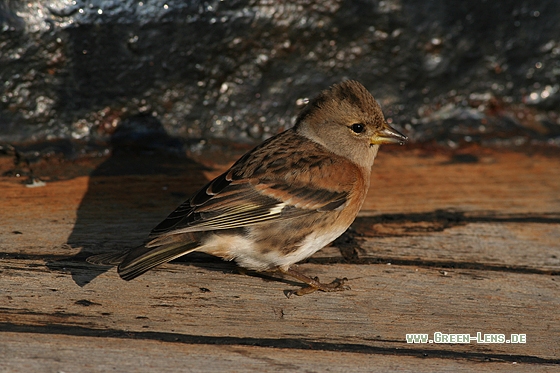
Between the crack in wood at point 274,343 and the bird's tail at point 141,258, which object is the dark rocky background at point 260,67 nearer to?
the bird's tail at point 141,258

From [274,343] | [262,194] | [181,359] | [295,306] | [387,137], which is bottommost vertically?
[181,359]

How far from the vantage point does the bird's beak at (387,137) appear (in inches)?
178

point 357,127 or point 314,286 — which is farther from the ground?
point 357,127

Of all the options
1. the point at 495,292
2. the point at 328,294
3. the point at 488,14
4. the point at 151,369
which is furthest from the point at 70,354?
the point at 488,14

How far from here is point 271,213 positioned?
12.8ft

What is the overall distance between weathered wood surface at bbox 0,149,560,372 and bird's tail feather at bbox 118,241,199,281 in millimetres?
175

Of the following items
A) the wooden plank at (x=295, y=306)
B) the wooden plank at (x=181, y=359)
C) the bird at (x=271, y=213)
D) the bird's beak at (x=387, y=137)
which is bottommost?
the wooden plank at (x=181, y=359)

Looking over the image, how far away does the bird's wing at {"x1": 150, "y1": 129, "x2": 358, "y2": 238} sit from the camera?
3727 millimetres

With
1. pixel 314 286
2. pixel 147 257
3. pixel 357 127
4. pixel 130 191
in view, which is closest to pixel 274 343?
pixel 314 286

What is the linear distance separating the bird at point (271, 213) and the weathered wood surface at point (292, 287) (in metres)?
0.17

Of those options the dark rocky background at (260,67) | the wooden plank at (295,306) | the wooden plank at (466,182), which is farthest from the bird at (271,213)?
the dark rocky background at (260,67)

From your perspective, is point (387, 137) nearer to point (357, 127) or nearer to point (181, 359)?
point (357, 127)

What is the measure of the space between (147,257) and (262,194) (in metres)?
0.78

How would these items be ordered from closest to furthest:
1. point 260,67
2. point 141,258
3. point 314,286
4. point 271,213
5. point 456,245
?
point 141,258 → point 314,286 → point 271,213 → point 456,245 → point 260,67
